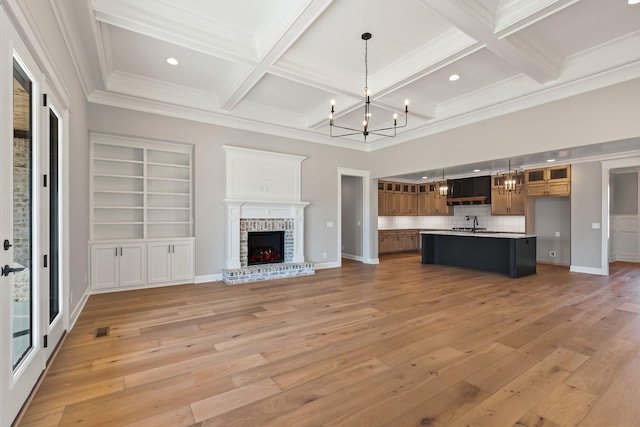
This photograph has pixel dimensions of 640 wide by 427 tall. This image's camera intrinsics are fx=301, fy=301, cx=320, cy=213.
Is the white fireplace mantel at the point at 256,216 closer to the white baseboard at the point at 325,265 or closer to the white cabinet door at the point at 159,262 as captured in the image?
the white baseboard at the point at 325,265

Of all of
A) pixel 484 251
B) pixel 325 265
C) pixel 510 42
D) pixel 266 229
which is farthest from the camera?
pixel 325 265

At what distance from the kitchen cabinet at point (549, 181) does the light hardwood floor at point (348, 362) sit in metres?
3.32

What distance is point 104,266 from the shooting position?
4848 mm

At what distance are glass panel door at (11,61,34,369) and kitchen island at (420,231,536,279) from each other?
7238 millimetres

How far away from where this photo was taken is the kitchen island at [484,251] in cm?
623

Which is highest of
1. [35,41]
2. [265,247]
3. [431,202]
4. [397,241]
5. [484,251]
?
[35,41]

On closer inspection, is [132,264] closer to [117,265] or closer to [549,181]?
[117,265]

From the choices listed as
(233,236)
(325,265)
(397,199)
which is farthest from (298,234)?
(397,199)

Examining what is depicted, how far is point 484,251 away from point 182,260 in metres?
6.46

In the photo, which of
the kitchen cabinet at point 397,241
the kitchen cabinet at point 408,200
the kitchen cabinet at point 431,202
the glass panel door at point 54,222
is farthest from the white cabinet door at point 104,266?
the kitchen cabinet at point 431,202

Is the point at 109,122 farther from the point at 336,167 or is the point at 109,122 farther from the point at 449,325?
the point at 449,325

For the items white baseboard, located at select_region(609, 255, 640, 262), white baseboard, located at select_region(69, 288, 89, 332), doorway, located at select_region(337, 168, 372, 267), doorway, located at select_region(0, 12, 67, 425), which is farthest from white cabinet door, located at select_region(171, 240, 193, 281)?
white baseboard, located at select_region(609, 255, 640, 262)

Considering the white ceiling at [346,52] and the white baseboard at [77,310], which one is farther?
the white baseboard at [77,310]

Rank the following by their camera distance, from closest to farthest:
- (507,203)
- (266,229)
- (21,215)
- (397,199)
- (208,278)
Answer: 1. (21,215)
2. (208,278)
3. (266,229)
4. (507,203)
5. (397,199)
